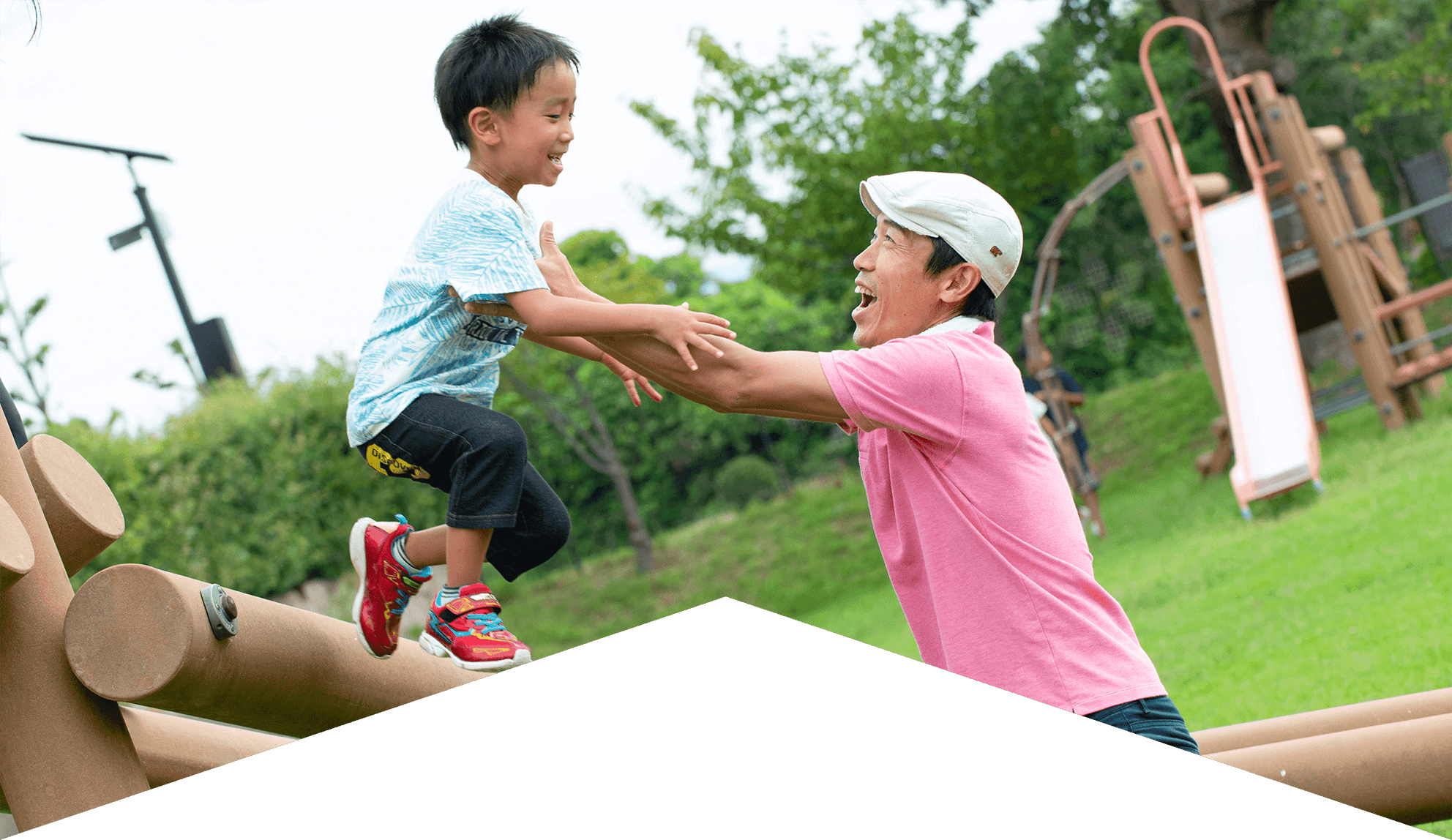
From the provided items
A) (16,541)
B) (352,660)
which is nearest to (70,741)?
(16,541)

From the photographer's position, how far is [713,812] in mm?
1208

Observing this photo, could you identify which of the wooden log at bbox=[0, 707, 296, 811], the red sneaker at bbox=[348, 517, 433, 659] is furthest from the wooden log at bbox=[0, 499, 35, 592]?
the red sneaker at bbox=[348, 517, 433, 659]

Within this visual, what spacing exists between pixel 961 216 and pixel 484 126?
0.85 m

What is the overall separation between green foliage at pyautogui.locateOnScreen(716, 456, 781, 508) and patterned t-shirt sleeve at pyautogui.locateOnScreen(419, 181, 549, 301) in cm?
1201

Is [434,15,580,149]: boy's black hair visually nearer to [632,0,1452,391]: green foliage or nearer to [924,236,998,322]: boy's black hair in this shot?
[924,236,998,322]: boy's black hair

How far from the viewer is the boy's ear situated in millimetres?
2156

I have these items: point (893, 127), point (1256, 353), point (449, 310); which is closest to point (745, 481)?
point (893, 127)

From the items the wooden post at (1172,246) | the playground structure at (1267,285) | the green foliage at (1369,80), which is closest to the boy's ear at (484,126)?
the playground structure at (1267,285)

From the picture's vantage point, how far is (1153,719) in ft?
5.63

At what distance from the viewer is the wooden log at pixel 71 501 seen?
208cm

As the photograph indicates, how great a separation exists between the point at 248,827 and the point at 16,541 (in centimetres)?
73

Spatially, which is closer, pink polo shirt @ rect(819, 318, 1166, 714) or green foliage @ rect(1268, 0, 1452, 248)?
pink polo shirt @ rect(819, 318, 1166, 714)

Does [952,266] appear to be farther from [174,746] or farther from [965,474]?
[174,746]

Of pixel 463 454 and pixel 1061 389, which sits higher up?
pixel 463 454
